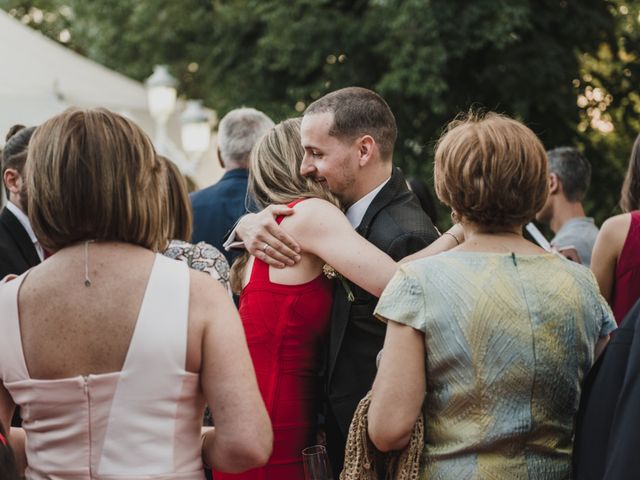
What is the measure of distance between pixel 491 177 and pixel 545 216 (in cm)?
397

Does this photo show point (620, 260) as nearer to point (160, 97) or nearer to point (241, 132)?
point (241, 132)

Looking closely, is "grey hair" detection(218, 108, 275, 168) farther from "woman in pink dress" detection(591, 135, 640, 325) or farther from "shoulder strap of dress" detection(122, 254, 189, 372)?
"shoulder strap of dress" detection(122, 254, 189, 372)

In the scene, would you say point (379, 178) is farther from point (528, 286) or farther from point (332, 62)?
point (332, 62)

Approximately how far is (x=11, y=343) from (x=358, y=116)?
161 centimetres

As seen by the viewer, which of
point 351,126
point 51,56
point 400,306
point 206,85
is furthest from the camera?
point 206,85

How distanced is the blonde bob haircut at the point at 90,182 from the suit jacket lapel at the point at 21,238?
173 centimetres

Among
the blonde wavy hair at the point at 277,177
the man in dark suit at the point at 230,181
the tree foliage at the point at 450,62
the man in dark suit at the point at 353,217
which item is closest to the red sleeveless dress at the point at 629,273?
the man in dark suit at the point at 353,217

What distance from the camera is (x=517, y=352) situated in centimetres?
268

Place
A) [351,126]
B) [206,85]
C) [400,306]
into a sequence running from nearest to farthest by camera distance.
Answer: [400,306] < [351,126] < [206,85]

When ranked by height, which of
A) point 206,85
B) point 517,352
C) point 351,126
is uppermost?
point 351,126

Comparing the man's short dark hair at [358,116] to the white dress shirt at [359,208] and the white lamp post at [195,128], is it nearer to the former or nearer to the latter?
the white dress shirt at [359,208]

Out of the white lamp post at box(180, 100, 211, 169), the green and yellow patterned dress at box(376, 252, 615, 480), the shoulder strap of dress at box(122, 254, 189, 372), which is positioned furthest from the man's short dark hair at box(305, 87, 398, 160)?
the white lamp post at box(180, 100, 211, 169)

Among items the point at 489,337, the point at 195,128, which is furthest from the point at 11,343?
the point at 195,128

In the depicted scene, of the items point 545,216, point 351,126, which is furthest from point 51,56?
point 351,126
